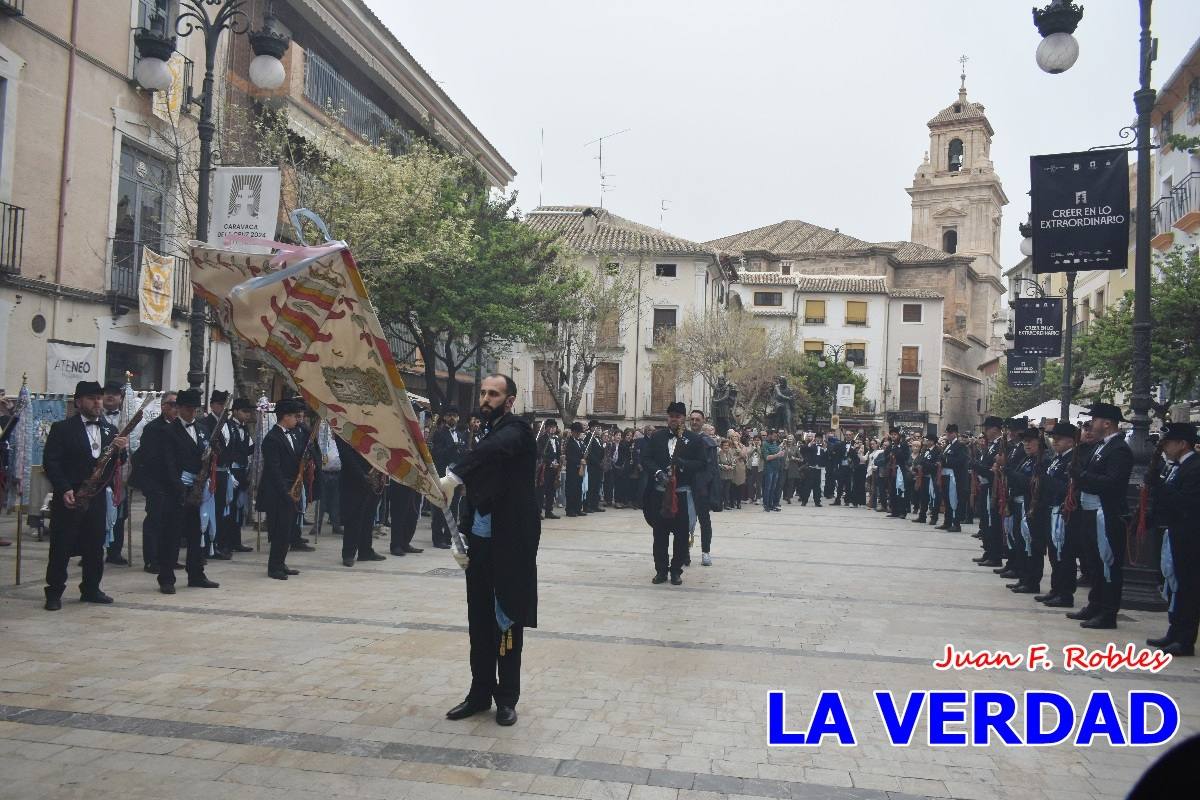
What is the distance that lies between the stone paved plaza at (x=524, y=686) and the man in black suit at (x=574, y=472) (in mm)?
8818

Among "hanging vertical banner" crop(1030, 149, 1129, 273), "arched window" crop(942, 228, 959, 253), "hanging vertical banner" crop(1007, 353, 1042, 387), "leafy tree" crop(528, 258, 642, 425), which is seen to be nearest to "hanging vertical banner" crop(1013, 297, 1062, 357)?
"hanging vertical banner" crop(1007, 353, 1042, 387)

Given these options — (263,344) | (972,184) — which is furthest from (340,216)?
(972,184)

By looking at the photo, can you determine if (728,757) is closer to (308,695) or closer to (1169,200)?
(308,695)

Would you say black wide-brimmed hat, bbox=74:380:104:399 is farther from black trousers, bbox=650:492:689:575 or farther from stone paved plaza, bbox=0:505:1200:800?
black trousers, bbox=650:492:689:575

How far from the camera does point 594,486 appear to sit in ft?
72.4

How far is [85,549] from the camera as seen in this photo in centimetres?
850

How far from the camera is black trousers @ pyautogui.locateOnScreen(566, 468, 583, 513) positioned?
20.4 metres

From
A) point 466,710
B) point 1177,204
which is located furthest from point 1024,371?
point 466,710

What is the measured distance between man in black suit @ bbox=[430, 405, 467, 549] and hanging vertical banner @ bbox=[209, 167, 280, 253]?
165 inches

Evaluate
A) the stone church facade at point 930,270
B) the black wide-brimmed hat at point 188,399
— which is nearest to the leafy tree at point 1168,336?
the black wide-brimmed hat at point 188,399

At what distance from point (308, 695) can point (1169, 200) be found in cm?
2922

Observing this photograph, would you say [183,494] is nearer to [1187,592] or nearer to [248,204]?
[248,204]

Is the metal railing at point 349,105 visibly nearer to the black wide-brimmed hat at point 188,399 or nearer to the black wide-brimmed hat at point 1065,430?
the black wide-brimmed hat at point 188,399

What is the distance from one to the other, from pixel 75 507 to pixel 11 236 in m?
9.64
